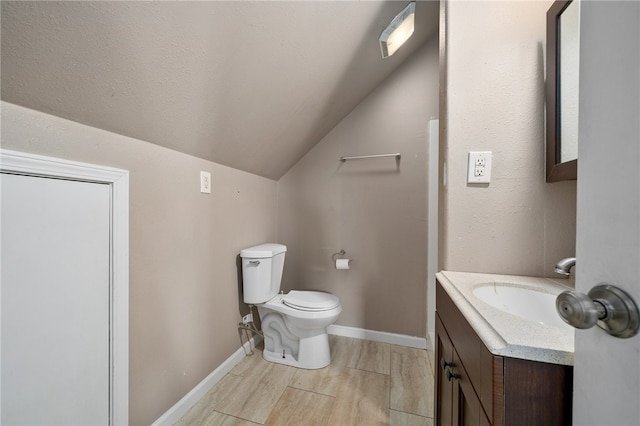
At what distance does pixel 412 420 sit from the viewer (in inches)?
53.0

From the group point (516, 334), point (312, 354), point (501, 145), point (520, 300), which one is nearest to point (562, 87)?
point (501, 145)

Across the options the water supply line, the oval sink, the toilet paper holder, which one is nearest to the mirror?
the oval sink

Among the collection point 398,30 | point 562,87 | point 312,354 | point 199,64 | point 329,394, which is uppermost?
point 398,30

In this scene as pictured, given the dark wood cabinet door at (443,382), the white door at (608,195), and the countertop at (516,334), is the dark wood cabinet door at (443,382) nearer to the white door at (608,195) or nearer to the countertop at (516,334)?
the countertop at (516,334)

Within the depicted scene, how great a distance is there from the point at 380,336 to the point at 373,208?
1.08 meters

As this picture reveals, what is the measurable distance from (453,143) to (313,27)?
860 millimetres

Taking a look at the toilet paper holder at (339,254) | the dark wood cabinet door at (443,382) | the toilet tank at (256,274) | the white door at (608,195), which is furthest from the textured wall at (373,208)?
the white door at (608,195)

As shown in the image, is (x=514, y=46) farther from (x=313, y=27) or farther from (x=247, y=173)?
(x=247, y=173)

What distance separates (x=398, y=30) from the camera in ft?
4.59

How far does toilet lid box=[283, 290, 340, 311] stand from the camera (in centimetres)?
174

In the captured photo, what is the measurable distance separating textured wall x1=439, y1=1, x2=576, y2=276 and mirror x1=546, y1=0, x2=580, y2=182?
0.04 metres

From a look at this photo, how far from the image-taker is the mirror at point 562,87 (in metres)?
0.88

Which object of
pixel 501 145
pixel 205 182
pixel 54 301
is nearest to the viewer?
pixel 54 301

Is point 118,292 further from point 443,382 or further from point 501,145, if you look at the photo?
point 501,145
